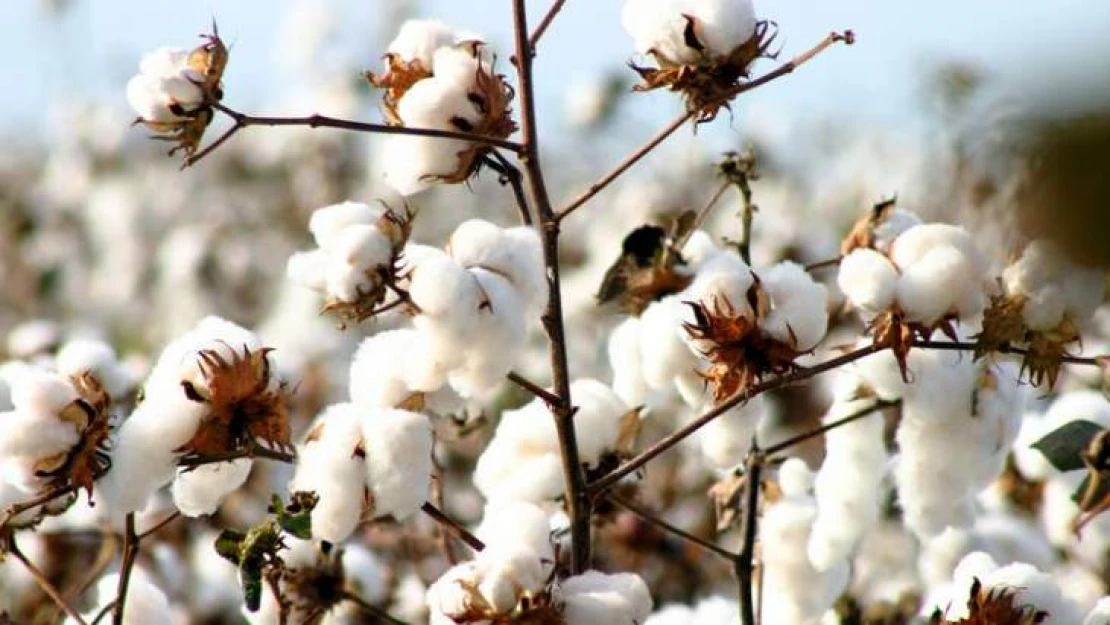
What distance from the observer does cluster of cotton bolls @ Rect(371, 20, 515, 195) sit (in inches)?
57.9

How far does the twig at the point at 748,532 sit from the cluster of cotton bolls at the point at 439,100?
0.49 m

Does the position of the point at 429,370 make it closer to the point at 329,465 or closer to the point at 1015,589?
the point at 329,465

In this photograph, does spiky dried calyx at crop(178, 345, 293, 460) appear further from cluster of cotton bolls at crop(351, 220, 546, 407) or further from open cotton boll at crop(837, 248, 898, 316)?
open cotton boll at crop(837, 248, 898, 316)

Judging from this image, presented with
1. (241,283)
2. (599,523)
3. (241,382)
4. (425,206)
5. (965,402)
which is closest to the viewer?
(241,382)

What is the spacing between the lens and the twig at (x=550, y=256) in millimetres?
1428

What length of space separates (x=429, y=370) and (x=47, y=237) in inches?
237

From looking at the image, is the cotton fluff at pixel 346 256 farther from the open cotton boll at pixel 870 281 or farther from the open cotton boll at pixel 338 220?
the open cotton boll at pixel 870 281

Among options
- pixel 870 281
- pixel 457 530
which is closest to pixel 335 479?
pixel 457 530

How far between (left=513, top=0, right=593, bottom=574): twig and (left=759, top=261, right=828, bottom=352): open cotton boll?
0.17 m

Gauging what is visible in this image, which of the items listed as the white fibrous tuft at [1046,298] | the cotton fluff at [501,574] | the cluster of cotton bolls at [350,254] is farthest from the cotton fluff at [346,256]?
the white fibrous tuft at [1046,298]

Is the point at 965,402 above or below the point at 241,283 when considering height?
below

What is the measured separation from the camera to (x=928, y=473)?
1.74m

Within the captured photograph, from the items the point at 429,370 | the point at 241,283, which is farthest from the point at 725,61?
the point at 241,283

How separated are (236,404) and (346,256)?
149 millimetres
